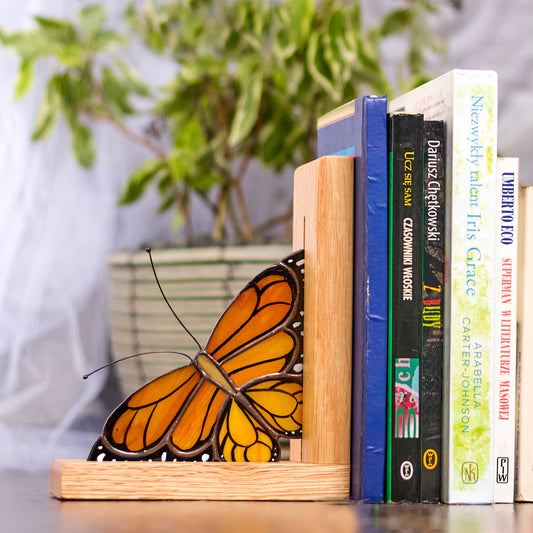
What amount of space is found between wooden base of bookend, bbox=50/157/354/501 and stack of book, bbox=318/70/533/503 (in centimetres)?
2

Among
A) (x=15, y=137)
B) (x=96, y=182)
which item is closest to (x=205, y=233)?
(x=96, y=182)

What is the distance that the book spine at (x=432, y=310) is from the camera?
59cm

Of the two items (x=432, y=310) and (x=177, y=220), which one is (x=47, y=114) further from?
(x=432, y=310)

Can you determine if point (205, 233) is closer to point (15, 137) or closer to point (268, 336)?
point (15, 137)

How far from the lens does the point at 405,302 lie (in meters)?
0.59

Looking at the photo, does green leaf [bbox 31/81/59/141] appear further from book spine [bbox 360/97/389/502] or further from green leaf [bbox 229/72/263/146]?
book spine [bbox 360/97/389/502]

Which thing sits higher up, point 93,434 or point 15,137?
point 15,137

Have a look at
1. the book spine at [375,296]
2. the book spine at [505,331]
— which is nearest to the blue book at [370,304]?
the book spine at [375,296]

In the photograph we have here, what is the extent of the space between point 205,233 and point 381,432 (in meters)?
0.85

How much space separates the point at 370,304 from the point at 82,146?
0.76 m

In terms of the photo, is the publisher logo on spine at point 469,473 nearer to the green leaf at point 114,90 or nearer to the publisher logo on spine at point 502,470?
the publisher logo on spine at point 502,470

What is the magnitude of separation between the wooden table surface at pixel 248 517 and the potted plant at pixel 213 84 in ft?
1.45

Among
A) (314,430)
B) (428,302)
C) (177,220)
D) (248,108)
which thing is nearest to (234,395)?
(314,430)

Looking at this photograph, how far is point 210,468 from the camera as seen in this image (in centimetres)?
58
